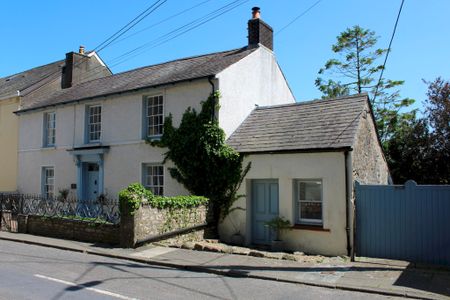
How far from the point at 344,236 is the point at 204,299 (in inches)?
242

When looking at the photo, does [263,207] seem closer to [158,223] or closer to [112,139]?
[158,223]

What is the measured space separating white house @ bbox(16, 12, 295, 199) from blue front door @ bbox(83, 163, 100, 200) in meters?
0.04

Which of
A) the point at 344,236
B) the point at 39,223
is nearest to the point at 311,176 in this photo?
the point at 344,236

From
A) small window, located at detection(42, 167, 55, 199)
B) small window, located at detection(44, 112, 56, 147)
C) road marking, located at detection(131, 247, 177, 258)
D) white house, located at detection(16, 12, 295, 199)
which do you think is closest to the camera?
road marking, located at detection(131, 247, 177, 258)

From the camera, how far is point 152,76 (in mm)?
19250

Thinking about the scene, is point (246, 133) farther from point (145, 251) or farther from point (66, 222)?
point (66, 222)

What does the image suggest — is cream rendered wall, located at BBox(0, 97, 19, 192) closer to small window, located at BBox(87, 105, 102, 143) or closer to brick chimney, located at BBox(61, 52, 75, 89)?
brick chimney, located at BBox(61, 52, 75, 89)

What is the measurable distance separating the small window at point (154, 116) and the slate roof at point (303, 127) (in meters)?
3.22

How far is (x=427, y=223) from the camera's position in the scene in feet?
35.4

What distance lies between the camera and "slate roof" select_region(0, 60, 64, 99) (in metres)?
25.5

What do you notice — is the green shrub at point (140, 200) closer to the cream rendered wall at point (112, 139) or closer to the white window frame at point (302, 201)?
the cream rendered wall at point (112, 139)

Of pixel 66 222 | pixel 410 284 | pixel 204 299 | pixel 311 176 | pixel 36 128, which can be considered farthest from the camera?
pixel 36 128

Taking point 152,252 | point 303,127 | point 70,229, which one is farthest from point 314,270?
point 70,229

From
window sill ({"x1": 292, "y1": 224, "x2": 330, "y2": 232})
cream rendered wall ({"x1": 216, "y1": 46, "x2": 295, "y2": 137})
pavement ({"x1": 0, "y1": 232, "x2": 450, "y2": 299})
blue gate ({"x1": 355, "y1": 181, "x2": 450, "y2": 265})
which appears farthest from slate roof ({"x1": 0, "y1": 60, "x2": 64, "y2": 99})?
blue gate ({"x1": 355, "y1": 181, "x2": 450, "y2": 265})
